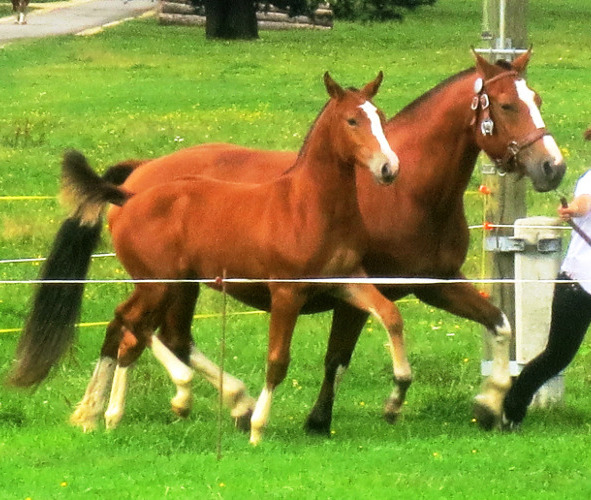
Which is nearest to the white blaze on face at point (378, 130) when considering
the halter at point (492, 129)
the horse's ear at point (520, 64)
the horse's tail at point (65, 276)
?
the halter at point (492, 129)

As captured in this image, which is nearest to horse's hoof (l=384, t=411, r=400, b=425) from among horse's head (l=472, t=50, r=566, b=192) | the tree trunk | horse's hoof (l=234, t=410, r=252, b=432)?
horse's hoof (l=234, t=410, r=252, b=432)

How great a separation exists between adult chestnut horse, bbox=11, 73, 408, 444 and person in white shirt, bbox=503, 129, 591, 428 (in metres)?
0.97

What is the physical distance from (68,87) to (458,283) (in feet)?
73.7

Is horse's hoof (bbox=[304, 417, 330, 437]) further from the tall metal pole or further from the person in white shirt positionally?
the tall metal pole

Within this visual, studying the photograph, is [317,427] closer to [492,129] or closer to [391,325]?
[391,325]

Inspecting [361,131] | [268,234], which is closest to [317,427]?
[268,234]

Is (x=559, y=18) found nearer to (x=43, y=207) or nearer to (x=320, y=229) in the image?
(x=43, y=207)

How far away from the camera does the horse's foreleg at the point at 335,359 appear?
29.3ft

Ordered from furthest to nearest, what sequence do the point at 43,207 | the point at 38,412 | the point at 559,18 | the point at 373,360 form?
the point at 559,18 → the point at 43,207 → the point at 373,360 → the point at 38,412

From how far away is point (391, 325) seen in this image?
26.1 feet

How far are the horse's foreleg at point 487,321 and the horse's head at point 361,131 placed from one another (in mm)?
1015

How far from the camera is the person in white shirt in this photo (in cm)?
838

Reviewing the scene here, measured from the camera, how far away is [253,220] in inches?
335

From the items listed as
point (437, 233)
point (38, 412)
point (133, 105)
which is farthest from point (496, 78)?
point (133, 105)
